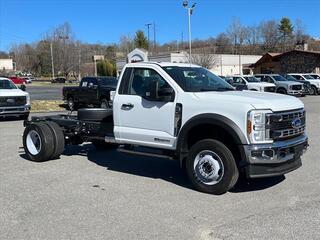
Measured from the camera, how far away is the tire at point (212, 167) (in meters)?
6.77

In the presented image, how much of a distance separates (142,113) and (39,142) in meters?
2.94

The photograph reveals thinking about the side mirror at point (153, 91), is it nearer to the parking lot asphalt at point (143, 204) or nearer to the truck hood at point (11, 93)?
the parking lot asphalt at point (143, 204)

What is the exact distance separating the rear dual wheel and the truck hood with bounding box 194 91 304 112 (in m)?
3.61

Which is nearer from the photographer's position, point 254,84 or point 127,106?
point 127,106

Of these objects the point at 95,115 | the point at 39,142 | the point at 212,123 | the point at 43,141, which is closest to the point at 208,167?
the point at 212,123


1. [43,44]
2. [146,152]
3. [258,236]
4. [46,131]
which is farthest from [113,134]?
[43,44]

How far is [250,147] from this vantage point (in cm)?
659

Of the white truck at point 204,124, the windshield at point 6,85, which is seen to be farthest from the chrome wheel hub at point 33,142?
the windshield at point 6,85

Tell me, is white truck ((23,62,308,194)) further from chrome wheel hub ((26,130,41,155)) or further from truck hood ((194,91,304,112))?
chrome wheel hub ((26,130,41,155))

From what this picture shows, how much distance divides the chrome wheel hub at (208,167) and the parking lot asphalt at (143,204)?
26 centimetres

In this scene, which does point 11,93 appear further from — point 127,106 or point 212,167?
point 212,167

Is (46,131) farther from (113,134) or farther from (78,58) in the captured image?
(78,58)

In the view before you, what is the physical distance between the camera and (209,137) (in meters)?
7.37

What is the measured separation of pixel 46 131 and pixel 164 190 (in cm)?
346
